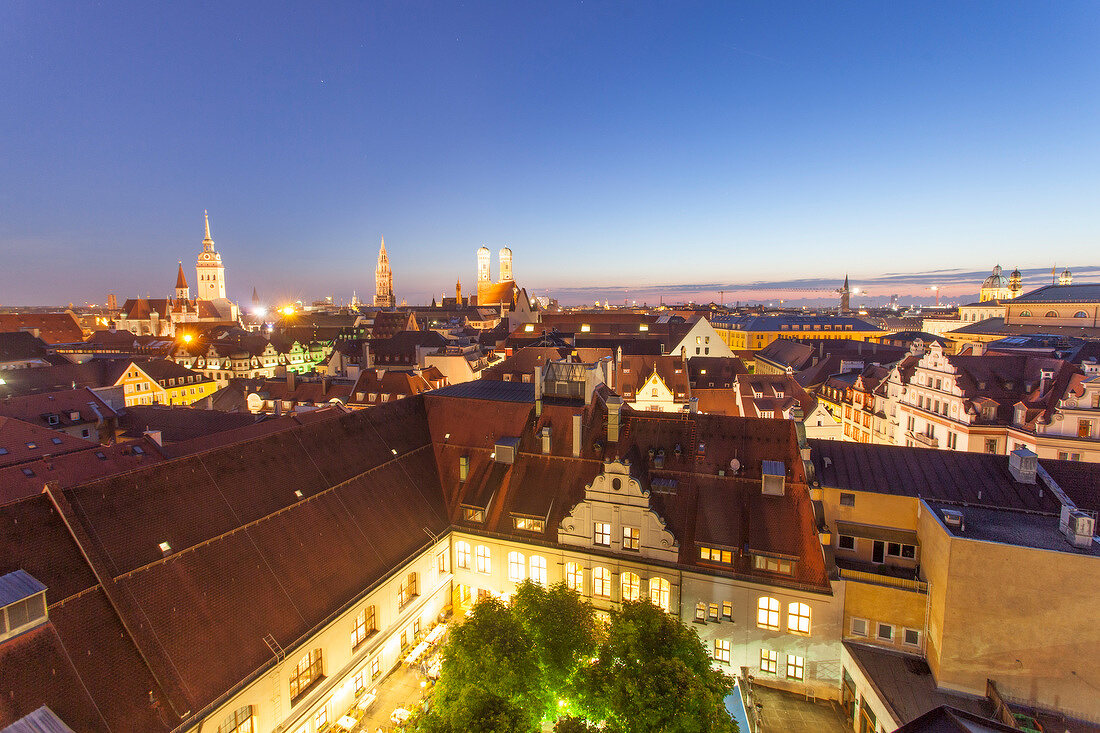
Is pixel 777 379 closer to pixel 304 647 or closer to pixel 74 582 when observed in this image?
pixel 304 647

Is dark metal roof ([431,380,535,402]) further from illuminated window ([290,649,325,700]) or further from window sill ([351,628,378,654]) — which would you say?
illuminated window ([290,649,325,700])

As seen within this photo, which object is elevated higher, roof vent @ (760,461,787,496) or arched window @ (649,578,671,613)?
roof vent @ (760,461,787,496)

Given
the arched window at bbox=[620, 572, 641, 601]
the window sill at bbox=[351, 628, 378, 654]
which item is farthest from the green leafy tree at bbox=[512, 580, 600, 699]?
the window sill at bbox=[351, 628, 378, 654]

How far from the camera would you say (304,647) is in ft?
64.2

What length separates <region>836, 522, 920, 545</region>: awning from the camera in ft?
82.2

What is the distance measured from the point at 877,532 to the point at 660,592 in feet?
37.8

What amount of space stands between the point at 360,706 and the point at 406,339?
241 ft

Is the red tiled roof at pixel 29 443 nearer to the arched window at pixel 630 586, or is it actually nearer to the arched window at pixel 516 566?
the arched window at pixel 516 566

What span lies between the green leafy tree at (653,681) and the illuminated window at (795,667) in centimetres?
850

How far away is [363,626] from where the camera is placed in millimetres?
23641

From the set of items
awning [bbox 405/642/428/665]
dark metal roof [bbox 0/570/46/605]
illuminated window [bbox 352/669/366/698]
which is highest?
dark metal roof [bbox 0/570/46/605]

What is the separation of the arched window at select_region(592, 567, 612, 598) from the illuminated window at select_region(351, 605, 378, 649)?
11.1 meters

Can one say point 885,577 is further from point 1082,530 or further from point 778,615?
point 1082,530

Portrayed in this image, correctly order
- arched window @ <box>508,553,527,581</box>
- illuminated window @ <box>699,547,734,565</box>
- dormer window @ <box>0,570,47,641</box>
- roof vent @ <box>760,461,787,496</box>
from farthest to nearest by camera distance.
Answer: arched window @ <box>508,553,527,581</box> → roof vent @ <box>760,461,787,496</box> → illuminated window @ <box>699,547,734,565</box> → dormer window @ <box>0,570,47,641</box>
